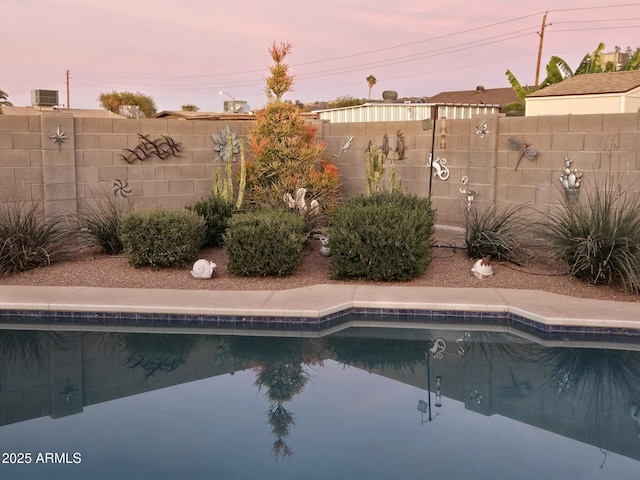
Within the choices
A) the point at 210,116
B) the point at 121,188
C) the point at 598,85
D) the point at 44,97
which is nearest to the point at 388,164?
the point at 121,188

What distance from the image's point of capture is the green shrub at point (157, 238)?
1088 cm

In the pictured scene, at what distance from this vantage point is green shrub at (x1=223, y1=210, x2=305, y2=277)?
34.2 ft

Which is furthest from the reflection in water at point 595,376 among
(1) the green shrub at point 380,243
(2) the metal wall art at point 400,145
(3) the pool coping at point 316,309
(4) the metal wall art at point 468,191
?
(2) the metal wall art at point 400,145

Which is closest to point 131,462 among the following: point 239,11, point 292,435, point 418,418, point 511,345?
point 292,435

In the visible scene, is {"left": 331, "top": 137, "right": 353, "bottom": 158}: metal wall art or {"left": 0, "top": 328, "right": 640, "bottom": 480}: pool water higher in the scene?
{"left": 331, "top": 137, "right": 353, "bottom": 158}: metal wall art

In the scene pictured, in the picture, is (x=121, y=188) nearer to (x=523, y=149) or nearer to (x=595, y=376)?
(x=523, y=149)

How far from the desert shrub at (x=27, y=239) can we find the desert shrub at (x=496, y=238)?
6940mm

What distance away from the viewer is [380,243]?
10203mm

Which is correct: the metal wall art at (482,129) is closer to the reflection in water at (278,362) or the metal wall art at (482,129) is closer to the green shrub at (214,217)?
the green shrub at (214,217)

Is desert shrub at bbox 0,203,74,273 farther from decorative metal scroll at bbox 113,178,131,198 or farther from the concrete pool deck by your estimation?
decorative metal scroll at bbox 113,178,131,198

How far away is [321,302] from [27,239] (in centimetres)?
514

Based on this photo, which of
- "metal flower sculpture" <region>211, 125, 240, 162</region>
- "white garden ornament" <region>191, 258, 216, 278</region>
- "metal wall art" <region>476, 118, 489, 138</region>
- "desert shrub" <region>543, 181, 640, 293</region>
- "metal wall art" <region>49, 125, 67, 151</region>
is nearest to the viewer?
"desert shrub" <region>543, 181, 640, 293</region>

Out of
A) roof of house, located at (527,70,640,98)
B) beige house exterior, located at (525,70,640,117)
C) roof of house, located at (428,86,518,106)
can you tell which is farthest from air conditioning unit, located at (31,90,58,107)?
roof of house, located at (428,86,518,106)

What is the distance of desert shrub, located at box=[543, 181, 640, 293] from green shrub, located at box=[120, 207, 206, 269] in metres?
5.71
